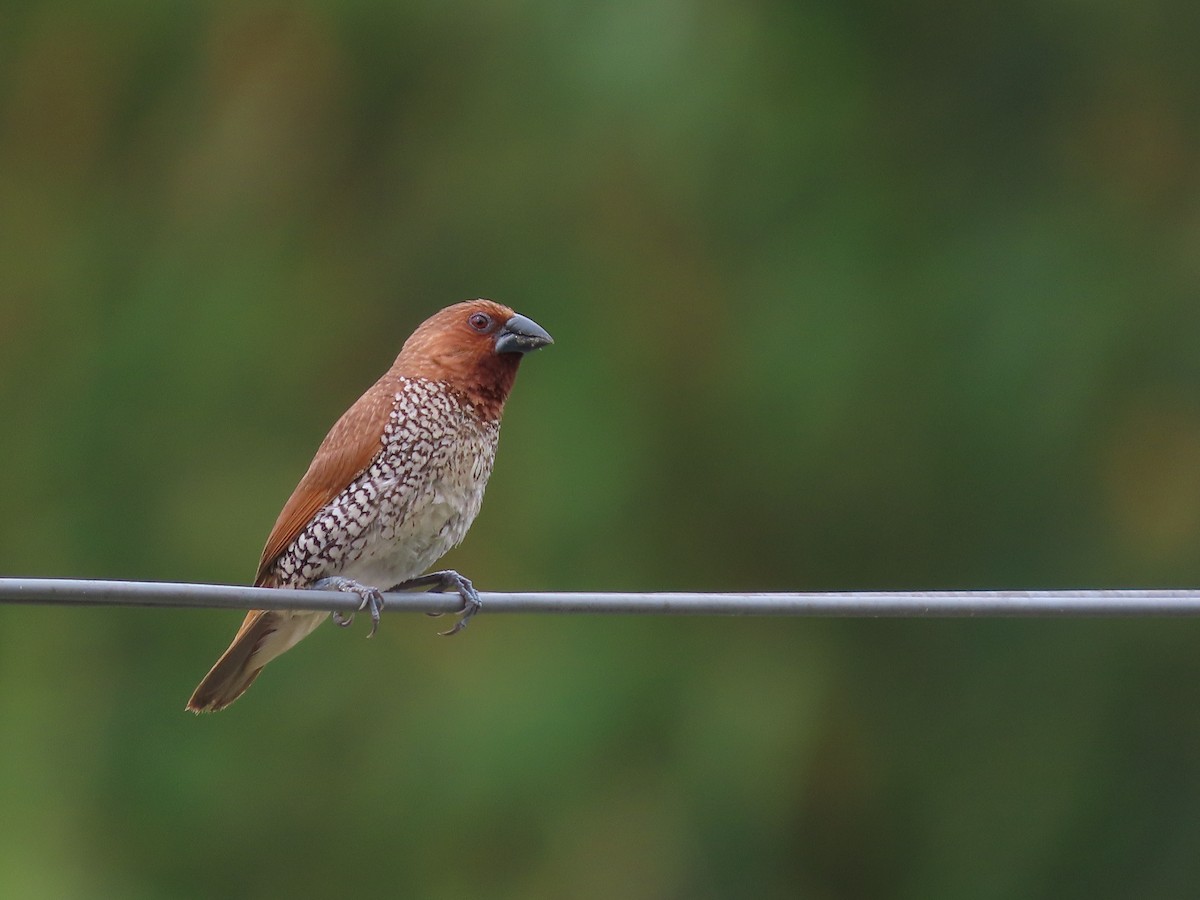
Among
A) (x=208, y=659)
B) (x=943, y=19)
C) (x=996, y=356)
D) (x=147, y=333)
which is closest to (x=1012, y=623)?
(x=996, y=356)

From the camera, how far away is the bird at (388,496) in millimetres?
4477

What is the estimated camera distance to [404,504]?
4477mm

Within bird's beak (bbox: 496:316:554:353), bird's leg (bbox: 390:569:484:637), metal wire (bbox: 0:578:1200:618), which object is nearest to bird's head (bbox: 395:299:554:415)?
bird's beak (bbox: 496:316:554:353)

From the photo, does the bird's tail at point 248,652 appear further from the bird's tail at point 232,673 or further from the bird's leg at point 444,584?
the bird's leg at point 444,584

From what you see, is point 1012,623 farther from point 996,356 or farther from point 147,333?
point 147,333

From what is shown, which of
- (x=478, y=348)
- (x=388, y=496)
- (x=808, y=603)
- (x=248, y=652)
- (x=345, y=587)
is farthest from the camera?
(x=478, y=348)

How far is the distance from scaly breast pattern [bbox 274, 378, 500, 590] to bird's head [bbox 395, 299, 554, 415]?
0.11 metres

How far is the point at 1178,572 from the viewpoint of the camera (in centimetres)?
718

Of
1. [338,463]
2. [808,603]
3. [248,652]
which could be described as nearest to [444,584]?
[338,463]

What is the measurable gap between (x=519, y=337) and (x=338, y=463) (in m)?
0.67

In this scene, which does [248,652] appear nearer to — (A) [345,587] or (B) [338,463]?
(A) [345,587]

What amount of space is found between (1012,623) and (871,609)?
4.85 meters

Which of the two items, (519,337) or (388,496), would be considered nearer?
(388,496)

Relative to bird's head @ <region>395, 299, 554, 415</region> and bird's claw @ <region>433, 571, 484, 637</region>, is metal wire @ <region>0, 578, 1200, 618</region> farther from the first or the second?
bird's head @ <region>395, 299, 554, 415</region>
